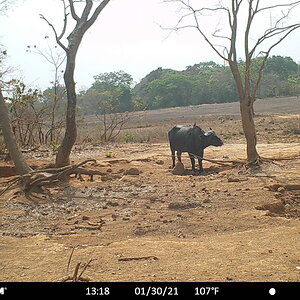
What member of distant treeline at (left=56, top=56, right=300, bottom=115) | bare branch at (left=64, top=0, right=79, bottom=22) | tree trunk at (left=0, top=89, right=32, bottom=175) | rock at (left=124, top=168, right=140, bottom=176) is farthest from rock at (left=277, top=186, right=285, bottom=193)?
distant treeline at (left=56, top=56, right=300, bottom=115)

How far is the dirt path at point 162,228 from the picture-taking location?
4.59m

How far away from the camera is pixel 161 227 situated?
6613 mm

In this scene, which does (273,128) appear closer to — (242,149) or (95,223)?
(242,149)

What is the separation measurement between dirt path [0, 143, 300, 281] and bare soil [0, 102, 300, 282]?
1cm

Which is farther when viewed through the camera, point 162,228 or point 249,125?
point 249,125

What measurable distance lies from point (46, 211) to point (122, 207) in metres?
1.34

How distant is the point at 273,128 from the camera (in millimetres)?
21547

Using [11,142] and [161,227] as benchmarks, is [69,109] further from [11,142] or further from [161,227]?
[161,227]

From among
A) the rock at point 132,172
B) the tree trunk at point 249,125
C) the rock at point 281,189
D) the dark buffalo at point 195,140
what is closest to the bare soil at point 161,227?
the rock at point 281,189

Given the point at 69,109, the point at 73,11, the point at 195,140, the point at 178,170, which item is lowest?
the point at 178,170
